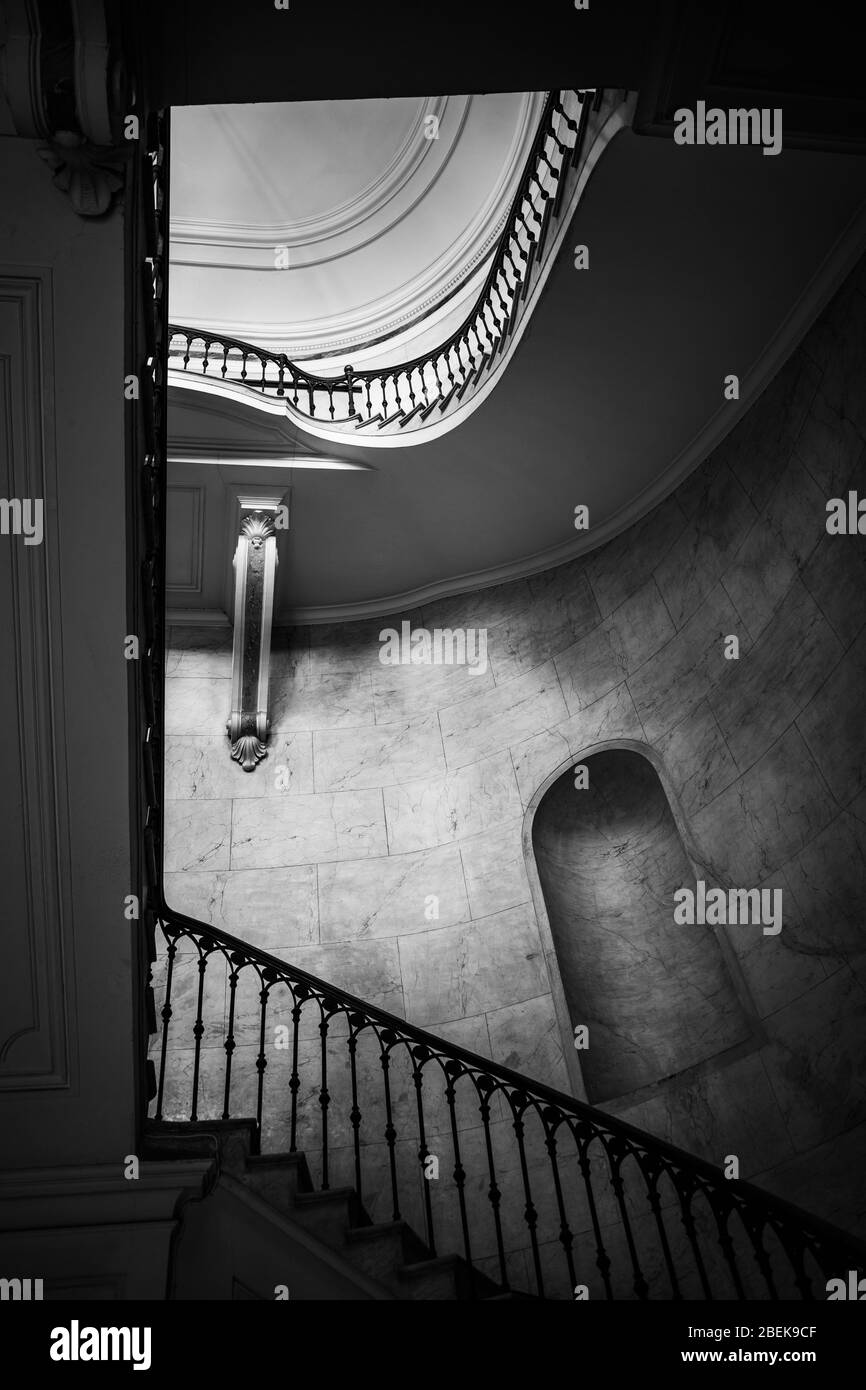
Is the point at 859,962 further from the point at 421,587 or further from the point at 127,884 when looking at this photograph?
the point at 421,587

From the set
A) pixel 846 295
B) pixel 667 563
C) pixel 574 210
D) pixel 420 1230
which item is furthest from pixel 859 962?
pixel 574 210

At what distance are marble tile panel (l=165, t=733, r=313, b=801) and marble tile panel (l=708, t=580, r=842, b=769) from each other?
378 cm

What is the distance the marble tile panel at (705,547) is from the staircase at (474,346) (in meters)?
2.01

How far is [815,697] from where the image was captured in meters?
6.86

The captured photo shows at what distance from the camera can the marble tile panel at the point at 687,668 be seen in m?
7.91

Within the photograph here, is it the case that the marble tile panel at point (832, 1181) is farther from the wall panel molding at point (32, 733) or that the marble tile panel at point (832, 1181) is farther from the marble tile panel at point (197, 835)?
the marble tile panel at point (197, 835)

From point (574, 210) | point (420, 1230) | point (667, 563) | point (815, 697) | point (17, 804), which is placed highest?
point (574, 210)

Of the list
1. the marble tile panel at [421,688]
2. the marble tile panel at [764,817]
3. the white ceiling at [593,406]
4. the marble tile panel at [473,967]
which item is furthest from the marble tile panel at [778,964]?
the white ceiling at [593,406]

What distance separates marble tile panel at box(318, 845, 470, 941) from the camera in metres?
8.37

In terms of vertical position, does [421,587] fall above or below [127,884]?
above

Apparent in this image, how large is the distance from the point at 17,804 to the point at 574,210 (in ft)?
17.6

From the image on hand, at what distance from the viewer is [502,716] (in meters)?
9.34

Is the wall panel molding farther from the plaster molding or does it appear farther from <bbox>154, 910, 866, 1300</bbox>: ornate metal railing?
the plaster molding

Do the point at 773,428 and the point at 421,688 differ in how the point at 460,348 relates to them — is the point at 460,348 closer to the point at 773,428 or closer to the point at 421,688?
the point at 421,688
